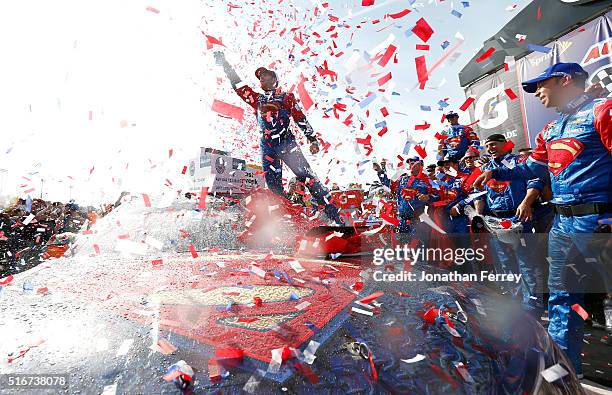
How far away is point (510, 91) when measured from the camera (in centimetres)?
763

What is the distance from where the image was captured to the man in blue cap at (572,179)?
202cm

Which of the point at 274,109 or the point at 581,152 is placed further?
the point at 274,109

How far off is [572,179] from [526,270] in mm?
1402

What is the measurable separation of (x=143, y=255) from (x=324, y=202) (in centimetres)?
192

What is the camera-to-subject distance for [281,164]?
3.74m

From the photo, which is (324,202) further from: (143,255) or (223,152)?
(223,152)

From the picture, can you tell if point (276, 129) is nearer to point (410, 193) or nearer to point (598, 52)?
point (410, 193)

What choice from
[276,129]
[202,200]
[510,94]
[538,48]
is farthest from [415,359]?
[510,94]

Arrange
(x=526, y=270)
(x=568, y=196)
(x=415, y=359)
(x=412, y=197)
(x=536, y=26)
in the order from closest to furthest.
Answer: (x=415, y=359)
(x=568, y=196)
(x=526, y=270)
(x=412, y=197)
(x=536, y=26)


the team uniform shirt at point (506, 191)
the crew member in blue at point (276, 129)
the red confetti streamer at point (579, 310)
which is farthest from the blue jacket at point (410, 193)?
the red confetti streamer at point (579, 310)

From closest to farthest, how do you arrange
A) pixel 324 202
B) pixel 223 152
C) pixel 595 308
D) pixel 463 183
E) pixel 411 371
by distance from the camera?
pixel 411 371
pixel 595 308
pixel 324 202
pixel 463 183
pixel 223 152

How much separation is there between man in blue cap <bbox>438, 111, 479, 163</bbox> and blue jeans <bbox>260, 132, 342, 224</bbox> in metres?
3.19

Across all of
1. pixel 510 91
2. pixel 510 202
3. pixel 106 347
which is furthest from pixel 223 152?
pixel 510 91

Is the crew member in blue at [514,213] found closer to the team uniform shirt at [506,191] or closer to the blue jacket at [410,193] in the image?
the team uniform shirt at [506,191]
